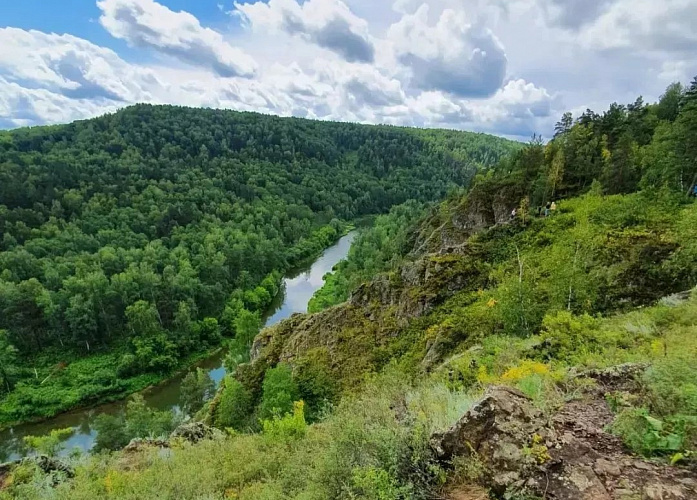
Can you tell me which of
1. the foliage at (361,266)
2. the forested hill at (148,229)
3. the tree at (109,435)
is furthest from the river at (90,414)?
the foliage at (361,266)

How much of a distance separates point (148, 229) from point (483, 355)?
286 feet

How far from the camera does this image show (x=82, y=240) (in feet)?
250

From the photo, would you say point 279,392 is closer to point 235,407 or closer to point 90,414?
point 235,407

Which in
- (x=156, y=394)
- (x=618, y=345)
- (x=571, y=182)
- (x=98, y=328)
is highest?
(x=571, y=182)

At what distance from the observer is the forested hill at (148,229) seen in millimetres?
50281

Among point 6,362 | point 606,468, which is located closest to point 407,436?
point 606,468

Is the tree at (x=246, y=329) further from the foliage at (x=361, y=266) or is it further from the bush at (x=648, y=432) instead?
the bush at (x=648, y=432)

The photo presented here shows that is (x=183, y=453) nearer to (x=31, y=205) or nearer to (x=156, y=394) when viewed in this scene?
(x=156, y=394)

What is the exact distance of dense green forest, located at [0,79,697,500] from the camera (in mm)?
6430

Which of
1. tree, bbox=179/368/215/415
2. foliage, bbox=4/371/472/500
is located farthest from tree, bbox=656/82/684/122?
tree, bbox=179/368/215/415

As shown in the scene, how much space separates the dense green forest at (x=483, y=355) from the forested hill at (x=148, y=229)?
1860 centimetres

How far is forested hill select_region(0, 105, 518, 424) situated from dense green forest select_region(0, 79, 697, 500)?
18598 mm

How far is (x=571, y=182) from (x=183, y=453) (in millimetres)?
43784

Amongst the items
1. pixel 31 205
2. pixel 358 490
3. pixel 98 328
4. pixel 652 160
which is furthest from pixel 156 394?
pixel 31 205
